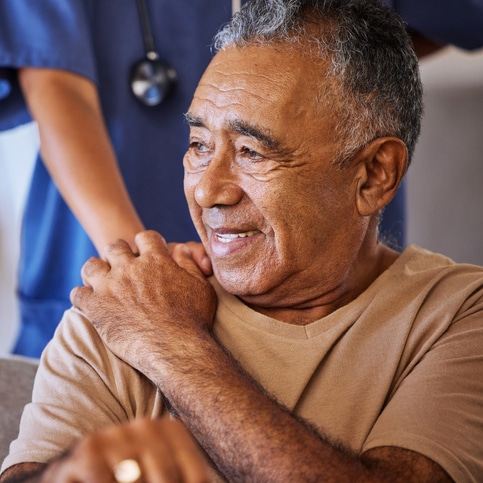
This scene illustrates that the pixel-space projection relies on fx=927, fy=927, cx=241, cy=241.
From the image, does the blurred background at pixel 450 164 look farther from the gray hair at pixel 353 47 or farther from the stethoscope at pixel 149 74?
the gray hair at pixel 353 47

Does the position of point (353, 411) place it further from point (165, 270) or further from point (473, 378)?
point (165, 270)

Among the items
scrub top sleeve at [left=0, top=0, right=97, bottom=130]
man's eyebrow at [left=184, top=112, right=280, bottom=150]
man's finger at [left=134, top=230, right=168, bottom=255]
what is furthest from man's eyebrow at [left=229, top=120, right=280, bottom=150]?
scrub top sleeve at [left=0, top=0, right=97, bottom=130]

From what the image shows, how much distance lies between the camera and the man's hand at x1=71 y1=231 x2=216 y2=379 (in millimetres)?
1364

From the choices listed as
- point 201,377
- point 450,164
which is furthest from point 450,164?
point 201,377

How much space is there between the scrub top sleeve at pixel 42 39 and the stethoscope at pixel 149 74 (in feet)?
0.41

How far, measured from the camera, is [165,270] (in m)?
1.49

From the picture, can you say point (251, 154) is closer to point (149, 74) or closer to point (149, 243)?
point (149, 243)

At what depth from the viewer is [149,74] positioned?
6.67 feet

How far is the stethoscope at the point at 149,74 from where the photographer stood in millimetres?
2035

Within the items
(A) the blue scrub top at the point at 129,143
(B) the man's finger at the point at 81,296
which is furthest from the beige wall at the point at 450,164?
(B) the man's finger at the point at 81,296

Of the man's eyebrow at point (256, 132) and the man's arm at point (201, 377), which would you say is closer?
the man's arm at point (201, 377)

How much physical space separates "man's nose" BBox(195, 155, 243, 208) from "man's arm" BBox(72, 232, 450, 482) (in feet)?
0.45

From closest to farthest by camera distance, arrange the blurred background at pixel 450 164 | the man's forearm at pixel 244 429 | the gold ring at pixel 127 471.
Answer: the gold ring at pixel 127 471 → the man's forearm at pixel 244 429 → the blurred background at pixel 450 164

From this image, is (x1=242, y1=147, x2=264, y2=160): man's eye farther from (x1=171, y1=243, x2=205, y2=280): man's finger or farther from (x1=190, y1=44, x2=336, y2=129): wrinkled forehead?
(x1=171, y1=243, x2=205, y2=280): man's finger
